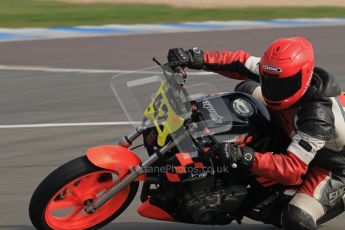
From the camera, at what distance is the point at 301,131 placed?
5.43 m

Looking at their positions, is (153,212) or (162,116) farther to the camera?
(153,212)

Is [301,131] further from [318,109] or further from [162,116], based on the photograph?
[162,116]

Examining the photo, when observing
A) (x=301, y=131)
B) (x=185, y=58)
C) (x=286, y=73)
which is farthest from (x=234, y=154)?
(x=185, y=58)

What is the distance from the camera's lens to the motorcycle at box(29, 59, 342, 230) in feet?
17.7

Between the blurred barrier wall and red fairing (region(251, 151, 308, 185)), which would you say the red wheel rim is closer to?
red fairing (region(251, 151, 308, 185))

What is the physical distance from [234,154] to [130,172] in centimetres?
71

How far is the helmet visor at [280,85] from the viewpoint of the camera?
5.41m

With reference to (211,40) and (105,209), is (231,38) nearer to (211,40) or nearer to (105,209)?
(211,40)

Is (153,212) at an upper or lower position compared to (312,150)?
lower

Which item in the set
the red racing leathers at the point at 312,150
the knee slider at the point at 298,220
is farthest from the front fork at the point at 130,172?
the knee slider at the point at 298,220

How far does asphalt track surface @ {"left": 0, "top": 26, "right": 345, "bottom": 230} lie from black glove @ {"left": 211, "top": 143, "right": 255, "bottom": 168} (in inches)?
44.2

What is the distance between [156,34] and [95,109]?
5.60 meters

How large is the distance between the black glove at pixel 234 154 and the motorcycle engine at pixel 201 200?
1.17 ft

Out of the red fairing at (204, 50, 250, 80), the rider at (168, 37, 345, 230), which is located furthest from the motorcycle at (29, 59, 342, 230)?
the red fairing at (204, 50, 250, 80)
